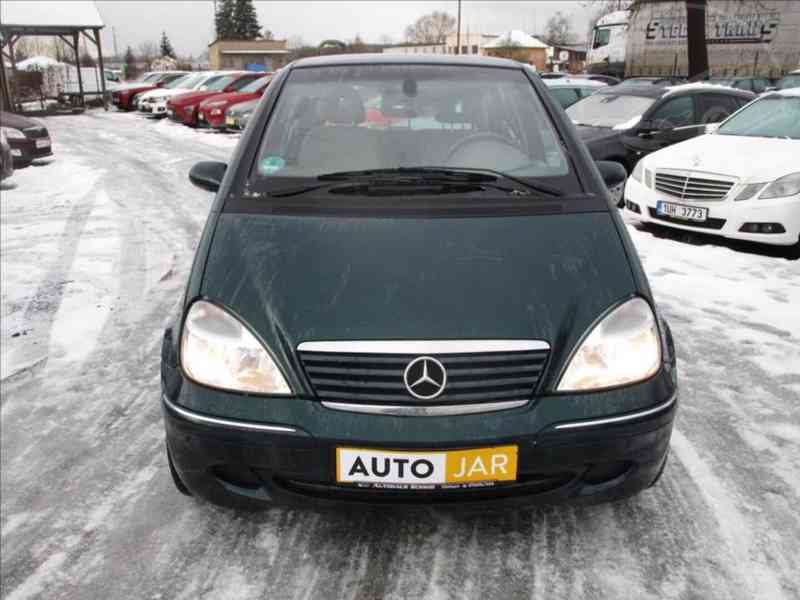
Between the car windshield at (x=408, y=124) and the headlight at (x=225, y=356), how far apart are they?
781 mm

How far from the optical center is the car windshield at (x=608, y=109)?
9500 millimetres

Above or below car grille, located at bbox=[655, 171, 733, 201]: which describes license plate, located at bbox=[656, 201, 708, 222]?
below

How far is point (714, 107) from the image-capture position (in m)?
9.35

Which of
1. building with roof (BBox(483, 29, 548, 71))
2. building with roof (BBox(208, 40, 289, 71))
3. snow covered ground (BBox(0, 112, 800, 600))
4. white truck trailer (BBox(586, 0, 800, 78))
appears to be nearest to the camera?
snow covered ground (BBox(0, 112, 800, 600))

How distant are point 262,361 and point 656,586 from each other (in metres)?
1.40

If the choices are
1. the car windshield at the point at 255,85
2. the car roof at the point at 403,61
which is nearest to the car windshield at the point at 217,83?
the car windshield at the point at 255,85

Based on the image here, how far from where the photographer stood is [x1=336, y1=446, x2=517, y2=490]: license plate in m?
1.96

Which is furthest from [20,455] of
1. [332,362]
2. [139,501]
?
[332,362]

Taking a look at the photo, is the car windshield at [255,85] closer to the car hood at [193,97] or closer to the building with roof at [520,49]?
the car hood at [193,97]

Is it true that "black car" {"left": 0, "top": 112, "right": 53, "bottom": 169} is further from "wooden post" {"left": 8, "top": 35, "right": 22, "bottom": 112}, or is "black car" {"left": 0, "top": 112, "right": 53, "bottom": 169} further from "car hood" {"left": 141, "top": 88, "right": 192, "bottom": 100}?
"wooden post" {"left": 8, "top": 35, "right": 22, "bottom": 112}

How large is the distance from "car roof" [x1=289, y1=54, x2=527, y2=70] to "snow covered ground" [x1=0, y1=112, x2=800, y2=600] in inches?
72.2

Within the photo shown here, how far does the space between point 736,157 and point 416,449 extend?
19.1 feet

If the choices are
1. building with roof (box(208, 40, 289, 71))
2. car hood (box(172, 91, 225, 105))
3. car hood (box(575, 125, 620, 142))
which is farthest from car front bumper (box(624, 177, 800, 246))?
building with roof (box(208, 40, 289, 71))

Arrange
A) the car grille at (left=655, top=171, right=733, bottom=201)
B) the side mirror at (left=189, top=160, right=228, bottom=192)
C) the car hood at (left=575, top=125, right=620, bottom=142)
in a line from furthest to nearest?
1. the car hood at (left=575, top=125, right=620, bottom=142)
2. the car grille at (left=655, top=171, right=733, bottom=201)
3. the side mirror at (left=189, top=160, right=228, bottom=192)
